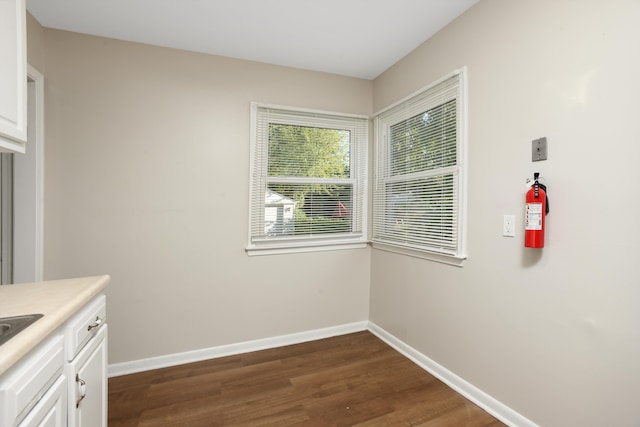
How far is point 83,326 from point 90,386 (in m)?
0.29

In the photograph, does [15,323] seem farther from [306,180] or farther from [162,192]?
[306,180]

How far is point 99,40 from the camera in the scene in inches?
89.7

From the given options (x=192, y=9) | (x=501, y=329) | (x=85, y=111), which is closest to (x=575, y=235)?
(x=501, y=329)

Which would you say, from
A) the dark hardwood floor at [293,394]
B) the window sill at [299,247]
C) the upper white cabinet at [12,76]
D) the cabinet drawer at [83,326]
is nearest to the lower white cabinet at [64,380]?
the cabinet drawer at [83,326]

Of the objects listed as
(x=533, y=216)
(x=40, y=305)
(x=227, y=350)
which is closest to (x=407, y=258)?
(x=533, y=216)

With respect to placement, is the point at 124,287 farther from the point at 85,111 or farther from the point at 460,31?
the point at 460,31

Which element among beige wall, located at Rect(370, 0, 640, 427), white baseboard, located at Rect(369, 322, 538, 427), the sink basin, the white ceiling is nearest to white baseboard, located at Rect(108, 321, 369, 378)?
white baseboard, located at Rect(369, 322, 538, 427)

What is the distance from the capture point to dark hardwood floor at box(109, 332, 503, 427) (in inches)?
71.5

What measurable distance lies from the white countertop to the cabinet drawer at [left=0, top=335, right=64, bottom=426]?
0.17ft

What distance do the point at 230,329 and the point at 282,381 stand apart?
71cm

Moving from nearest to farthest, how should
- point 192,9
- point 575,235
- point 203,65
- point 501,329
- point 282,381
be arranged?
1. point 575,235
2. point 501,329
3. point 192,9
4. point 282,381
5. point 203,65

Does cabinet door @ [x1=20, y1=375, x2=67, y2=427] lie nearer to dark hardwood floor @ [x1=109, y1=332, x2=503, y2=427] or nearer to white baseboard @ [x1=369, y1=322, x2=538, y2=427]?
dark hardwood floor @ [x1=109, y1=332, x2=503, y2=427]

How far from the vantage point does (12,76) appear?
122 cm

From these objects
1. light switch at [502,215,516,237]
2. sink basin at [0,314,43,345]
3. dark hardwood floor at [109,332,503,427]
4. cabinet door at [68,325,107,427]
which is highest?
light switch at [502,215,516,237]
